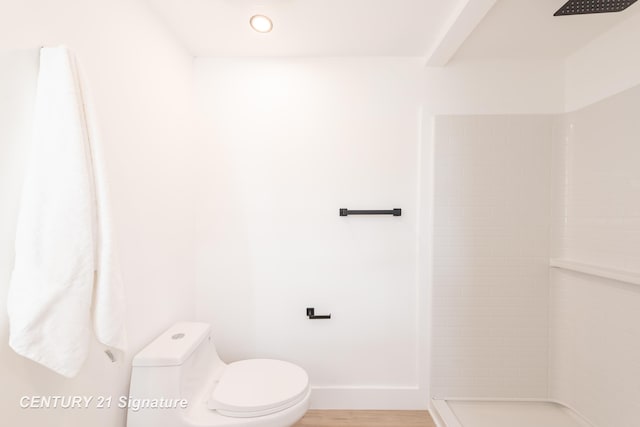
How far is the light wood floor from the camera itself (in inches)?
66.3

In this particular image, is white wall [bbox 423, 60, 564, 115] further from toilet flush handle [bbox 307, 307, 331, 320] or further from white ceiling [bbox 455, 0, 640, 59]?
toilet flush handle [bbox 307, 307, 331, 320]

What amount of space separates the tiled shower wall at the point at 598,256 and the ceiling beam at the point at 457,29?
832mm

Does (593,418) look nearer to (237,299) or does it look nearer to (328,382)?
(328,382)

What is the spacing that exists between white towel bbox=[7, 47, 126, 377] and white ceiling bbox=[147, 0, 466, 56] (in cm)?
80

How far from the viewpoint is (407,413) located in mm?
1774

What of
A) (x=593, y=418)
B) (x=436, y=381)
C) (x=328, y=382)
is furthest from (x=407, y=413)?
(x=593, y=418)

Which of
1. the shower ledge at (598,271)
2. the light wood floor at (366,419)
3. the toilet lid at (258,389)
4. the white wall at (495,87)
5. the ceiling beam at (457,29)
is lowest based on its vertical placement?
the light wood floor at (366,419)

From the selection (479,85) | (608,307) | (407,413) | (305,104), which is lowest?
(407,413)

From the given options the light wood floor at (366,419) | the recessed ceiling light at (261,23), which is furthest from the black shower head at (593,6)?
the light wood floor at (366,419)

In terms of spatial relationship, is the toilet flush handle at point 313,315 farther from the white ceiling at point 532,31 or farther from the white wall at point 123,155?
the white ceiling at point 532,31

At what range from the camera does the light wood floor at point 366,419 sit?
1.68m

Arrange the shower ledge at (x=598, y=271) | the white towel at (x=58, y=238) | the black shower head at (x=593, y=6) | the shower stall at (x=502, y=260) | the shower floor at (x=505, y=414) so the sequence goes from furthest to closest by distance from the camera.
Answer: the shower stall at (x=502, y=260), the shower floor at (x=505, y=414), the shower ledge at (x=598, y=271), the black shower head at (x=593, y=6), the white towel at (x=58, y=238)

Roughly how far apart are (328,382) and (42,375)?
143cm

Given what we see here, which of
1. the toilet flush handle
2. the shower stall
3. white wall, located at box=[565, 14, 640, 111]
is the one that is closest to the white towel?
the toilet flush handle
